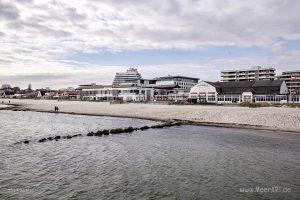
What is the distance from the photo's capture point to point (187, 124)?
200 feet

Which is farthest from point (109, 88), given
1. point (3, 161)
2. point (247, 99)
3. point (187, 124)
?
point (3, 161)

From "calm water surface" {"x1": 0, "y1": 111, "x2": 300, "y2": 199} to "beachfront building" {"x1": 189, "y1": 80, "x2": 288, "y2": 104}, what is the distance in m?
74.6

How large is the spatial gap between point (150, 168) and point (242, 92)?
9687 cm

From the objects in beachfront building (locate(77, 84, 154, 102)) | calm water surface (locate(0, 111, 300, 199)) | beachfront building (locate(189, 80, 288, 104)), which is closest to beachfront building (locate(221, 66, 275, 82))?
beachfront building (locate(77, 84, 154, 102))

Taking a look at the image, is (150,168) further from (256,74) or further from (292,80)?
(256,74)

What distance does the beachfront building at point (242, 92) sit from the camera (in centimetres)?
11000

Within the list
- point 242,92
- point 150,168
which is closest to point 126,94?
point 242,92

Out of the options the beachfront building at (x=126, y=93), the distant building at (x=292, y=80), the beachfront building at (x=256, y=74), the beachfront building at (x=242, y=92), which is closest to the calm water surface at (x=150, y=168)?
the beachfront building at (x=242, y=92)

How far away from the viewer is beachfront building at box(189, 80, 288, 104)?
110000 mm

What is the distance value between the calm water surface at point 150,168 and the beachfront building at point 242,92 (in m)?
74.6

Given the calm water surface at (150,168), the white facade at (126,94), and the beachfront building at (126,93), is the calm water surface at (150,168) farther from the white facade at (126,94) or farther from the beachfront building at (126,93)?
the white facade at (126,94)

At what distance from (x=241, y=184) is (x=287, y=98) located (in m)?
91.1

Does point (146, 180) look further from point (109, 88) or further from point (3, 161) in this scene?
point (109, 88)

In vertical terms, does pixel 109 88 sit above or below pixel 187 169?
above
